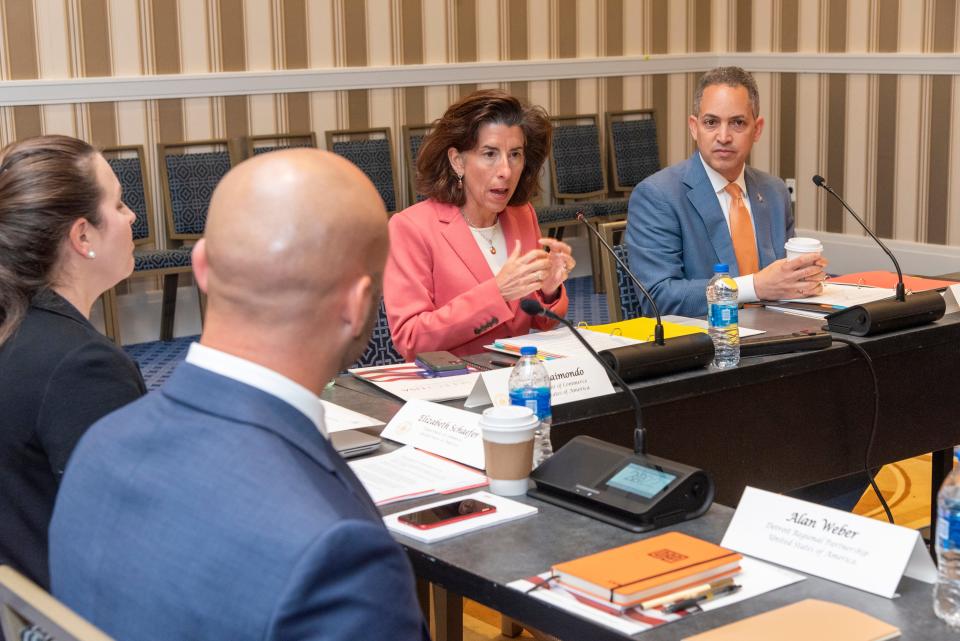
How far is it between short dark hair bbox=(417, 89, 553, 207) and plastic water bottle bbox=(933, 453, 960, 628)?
6.71 ft

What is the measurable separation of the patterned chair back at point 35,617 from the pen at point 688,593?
2.35 ft

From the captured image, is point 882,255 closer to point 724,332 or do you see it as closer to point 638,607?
point 724,332

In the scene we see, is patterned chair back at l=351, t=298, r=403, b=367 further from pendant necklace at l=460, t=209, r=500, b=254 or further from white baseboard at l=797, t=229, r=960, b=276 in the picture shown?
white baseboard at l=797, t=229, r=960, b=276

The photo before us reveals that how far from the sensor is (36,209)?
207cm

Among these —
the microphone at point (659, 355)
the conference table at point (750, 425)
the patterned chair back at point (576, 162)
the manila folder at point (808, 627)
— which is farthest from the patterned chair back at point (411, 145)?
the manila folder at point (808, 627)

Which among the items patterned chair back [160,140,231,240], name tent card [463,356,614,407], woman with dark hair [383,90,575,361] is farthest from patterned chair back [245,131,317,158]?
name tent card [463,356,614,407]

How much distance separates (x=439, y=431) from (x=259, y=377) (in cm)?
113

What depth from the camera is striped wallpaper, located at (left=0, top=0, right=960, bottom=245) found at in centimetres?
654

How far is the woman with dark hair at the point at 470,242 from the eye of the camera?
3232 mm

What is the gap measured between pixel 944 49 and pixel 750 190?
4105 mm

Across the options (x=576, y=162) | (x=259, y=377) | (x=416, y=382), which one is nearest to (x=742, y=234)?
(x=416, y=382)

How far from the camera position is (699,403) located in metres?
2.72

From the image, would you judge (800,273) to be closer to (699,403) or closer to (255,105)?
(699,403)

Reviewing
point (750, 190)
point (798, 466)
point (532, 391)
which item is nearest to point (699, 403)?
point (798, 466)
